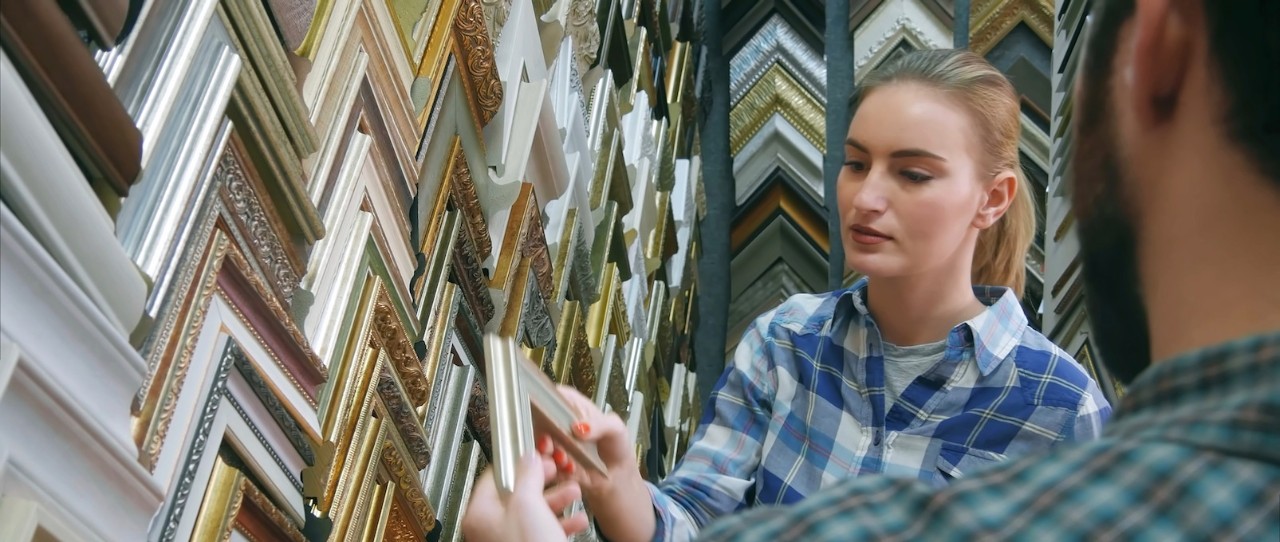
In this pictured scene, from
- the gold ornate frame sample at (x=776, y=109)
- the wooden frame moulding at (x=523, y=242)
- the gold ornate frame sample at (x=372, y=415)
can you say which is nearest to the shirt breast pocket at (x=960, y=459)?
the gold ornate frame sample at (x=372, y=415)

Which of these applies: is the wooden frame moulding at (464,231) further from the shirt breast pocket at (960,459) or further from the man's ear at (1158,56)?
the man's ear at (1158,56)

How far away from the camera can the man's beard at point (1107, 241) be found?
0.43 m

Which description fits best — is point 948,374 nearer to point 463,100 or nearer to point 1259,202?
point 463,100

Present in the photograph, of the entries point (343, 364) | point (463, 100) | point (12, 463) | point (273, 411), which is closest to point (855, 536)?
point (12, 463)

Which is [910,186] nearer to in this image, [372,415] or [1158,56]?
[372,415]

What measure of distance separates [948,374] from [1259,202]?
0.62 metres

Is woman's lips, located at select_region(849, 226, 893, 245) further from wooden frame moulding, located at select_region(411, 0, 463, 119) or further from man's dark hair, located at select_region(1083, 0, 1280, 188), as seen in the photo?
man's dark hair, located at select_region(1083, 0, 1280, 188)

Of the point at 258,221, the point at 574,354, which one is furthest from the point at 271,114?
the point at 574,354

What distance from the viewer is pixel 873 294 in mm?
1063

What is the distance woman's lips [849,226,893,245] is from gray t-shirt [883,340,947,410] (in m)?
0.07

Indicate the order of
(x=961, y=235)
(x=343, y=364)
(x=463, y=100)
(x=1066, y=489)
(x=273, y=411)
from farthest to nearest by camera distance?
(x=463, y=100), (x=961, y=235), (x=343, y=364), (x=273, y=411), (x=1066, y=489)

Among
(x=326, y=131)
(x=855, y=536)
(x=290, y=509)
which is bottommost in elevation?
(x=290, y=509)

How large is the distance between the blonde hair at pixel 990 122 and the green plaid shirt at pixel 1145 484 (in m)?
0.74

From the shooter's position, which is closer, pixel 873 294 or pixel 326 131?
pixel 326 131
